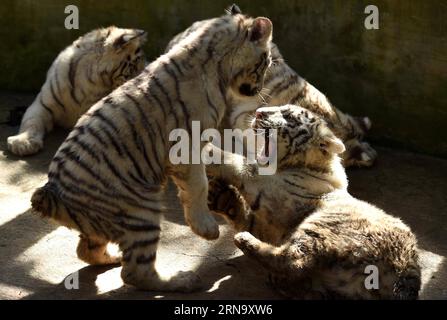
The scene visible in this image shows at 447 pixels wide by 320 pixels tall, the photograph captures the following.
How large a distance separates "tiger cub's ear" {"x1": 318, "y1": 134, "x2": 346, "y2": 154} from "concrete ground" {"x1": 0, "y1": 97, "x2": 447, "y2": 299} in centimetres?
73

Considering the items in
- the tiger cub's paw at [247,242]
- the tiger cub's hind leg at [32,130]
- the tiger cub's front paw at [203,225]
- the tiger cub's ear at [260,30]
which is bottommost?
the tiger cub's hind leg at [32,130]

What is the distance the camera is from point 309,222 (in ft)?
13.4

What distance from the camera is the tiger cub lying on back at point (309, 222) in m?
3.88

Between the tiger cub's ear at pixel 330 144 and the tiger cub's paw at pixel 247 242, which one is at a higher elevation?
the tiger cub's ear at pixel 330 144

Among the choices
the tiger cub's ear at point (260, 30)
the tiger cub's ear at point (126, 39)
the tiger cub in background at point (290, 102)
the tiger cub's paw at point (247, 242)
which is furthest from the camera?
the tiger cub's ear at point (126, 39)

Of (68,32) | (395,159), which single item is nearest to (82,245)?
(395,159)

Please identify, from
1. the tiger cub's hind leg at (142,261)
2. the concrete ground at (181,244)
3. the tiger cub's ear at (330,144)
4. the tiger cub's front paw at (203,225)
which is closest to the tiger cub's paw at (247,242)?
the tiger cub's front paw at (203,225)

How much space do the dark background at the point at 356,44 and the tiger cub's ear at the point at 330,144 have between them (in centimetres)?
159

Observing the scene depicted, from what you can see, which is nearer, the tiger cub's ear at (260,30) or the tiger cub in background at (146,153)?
the tiger cub in background at (146,153)

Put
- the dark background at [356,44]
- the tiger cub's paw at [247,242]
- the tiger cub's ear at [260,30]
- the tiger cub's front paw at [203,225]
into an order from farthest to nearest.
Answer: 1. the dark background at [356,44]
2. the tiger cub's ear at [260,30]
3. the tiger cub's front paw at [203,225]
4. the tiger cub's paw at [247,242]

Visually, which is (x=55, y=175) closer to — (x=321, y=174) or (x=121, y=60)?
(x=321, y=174)

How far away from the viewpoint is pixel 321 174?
452 cm

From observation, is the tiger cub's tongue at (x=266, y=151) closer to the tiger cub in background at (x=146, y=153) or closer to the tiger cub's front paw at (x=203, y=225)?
the tiger cub in background at (x=146, y=153)

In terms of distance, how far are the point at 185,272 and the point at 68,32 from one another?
3.32 metres
